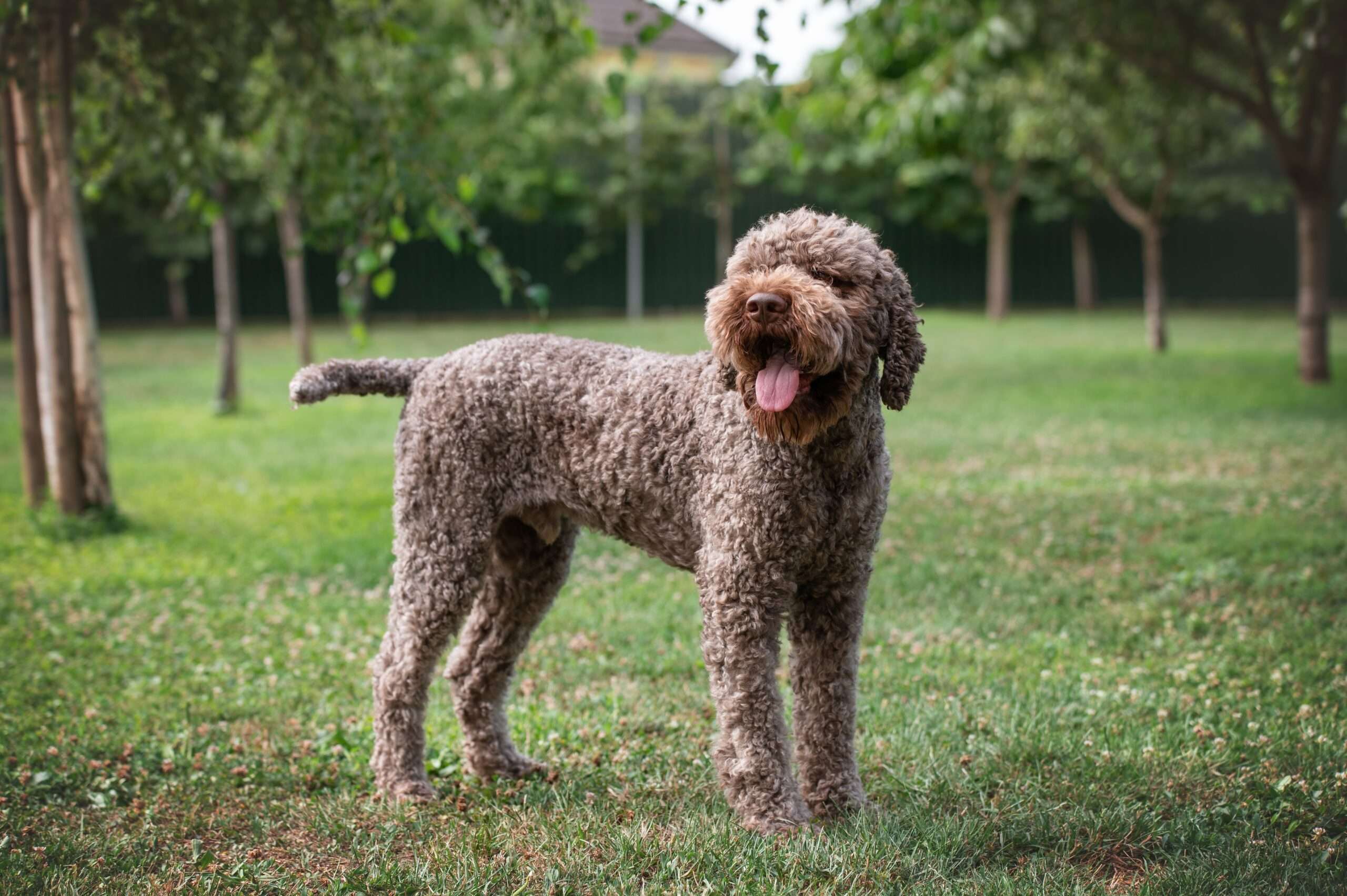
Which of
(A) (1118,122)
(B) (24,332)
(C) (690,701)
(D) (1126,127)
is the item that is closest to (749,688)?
(C) (690,701)

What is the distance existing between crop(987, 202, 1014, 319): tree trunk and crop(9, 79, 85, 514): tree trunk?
57.7ft

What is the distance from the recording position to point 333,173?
Answer: 309 inches

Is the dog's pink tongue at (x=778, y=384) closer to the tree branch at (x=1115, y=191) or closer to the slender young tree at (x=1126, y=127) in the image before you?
the slender young tree at (x=1126, y=127)

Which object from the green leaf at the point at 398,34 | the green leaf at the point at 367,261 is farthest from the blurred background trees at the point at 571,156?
the green leaf at the point at 367,261

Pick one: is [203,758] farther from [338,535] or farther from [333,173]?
[333,173]

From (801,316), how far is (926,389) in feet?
34.9

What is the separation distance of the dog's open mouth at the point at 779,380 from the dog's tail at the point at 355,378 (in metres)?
1.20

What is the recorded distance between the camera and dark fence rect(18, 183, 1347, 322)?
856 inches

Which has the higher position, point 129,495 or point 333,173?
point 333,173

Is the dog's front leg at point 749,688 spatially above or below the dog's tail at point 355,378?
below

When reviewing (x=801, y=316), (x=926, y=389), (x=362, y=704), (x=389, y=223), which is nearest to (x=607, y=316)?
(x=926, y=389)

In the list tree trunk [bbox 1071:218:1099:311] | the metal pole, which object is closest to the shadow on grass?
the metal pole

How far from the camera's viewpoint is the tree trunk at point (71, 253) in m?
6.28

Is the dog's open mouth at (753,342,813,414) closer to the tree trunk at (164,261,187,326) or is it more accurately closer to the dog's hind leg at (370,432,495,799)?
the dog's hind leg at (370,432,495,799)
